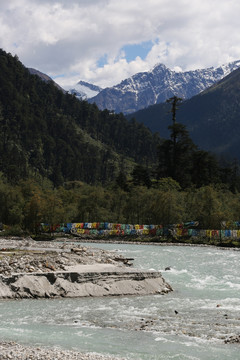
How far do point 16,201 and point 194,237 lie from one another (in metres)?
46.3

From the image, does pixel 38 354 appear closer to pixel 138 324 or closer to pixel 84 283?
pixel 138 324

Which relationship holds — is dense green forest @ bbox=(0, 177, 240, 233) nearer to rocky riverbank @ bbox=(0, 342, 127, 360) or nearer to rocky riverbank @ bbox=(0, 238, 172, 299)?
rocky riverbank @ bbox=(0, 238, 172, 299)

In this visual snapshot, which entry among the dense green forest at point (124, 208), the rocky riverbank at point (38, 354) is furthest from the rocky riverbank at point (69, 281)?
the dense green forest at point (124, 208)

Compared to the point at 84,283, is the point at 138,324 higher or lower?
lower

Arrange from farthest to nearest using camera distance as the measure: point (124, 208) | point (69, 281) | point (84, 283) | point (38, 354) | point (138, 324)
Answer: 1. point (124, 208)
2. point (84, 283)
3. point (69, 281)
4. point (138, 324)
5. point (38, 354)

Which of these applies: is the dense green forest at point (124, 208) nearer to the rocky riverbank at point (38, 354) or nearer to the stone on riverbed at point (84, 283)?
the stone on riverbed at point (84, 283)

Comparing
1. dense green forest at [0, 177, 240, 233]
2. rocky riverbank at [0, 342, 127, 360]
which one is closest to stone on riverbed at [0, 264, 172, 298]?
rocky riverbank at [0, 342, 127, 360]

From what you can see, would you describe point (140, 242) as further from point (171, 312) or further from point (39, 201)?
point (171, 312)

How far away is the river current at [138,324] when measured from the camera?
17250 mm

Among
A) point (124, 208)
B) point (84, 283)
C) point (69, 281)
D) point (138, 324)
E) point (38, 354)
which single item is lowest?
point (138, 324)

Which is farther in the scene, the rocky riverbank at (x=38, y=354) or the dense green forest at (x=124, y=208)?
the dense green forest at (x=124, y=208)

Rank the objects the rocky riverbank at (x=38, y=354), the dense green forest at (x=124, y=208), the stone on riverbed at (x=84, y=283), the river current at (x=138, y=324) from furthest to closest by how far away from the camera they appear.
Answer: the dense green forest at (x=124, y=208)
the stone on riverbed at (x=84, y=283)
the river current at (x=138, y=324)
the rocky riverbank at (x=38, y=354)

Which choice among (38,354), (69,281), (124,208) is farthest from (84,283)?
(124,208)

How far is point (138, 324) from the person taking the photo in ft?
68.2
